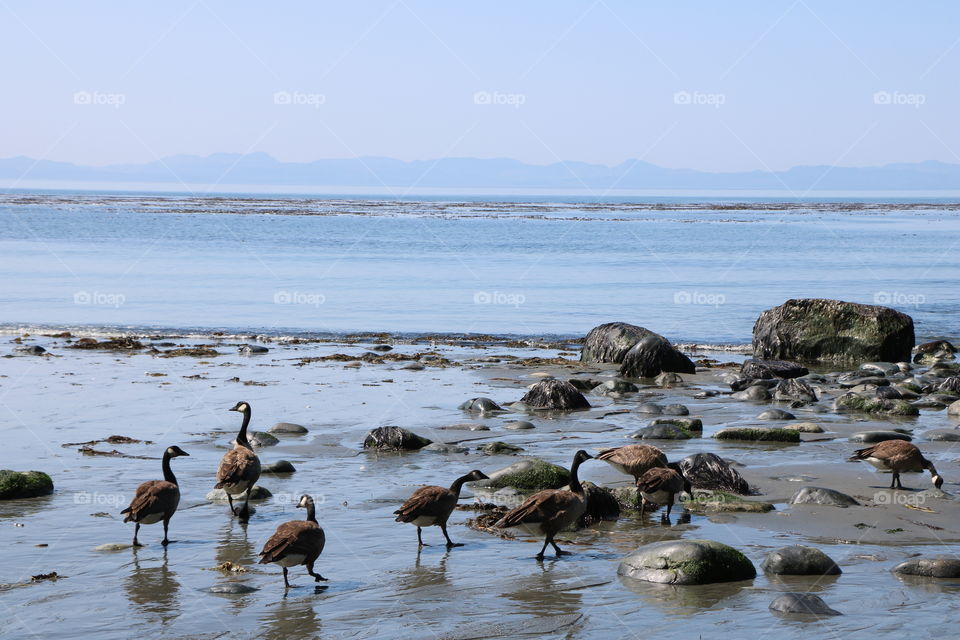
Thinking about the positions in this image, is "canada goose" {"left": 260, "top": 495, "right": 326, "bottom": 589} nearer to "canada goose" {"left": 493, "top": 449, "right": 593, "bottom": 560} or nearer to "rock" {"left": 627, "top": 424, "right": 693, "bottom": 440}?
"canada goose" {"left": 493, "top": 449, "right": 593, "bottom": 560}

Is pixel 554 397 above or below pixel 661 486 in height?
above

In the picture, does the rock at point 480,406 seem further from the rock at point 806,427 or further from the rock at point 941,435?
the rock at point 941,435

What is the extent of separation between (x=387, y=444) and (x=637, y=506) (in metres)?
4.70

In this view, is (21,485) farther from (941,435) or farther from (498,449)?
(941,435)

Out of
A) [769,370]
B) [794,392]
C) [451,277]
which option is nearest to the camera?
[794,392]

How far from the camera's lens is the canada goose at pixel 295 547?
930cm

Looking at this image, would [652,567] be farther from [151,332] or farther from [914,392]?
[151,332]

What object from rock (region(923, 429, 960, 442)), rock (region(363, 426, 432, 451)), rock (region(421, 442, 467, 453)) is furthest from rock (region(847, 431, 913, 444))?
rock (region(363, 426, 432, 451))

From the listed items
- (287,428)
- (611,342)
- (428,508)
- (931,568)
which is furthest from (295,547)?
(611,342)

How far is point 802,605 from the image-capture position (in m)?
8.53

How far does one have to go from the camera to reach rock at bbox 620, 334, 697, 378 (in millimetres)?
24125

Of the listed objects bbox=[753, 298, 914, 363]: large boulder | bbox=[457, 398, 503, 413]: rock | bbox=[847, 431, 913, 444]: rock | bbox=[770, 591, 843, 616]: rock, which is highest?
bbox=[753, 298, 914, 363]: large boulder

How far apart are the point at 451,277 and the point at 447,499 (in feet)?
139

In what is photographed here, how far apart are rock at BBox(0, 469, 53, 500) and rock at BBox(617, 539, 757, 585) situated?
7.44 meters
